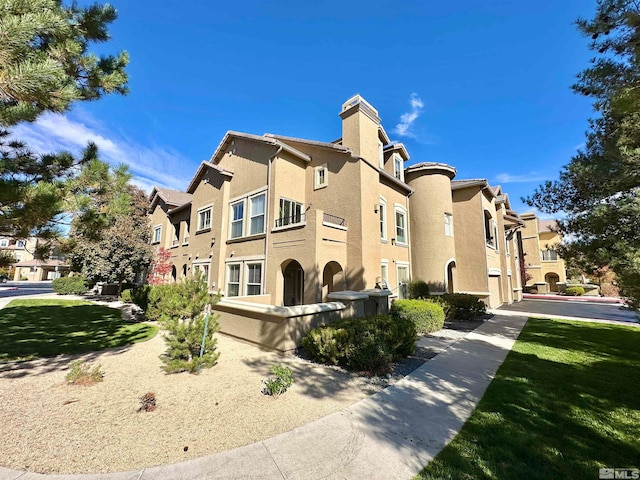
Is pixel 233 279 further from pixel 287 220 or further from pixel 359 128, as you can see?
pixel 359 128

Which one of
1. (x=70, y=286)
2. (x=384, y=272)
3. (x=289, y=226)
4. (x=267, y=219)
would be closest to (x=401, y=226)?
(x=384, y=272)

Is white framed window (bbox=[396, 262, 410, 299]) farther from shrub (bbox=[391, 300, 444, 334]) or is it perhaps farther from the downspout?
the downspout

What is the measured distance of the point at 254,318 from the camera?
934 centimetres

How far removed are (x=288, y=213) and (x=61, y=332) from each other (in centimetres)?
1084

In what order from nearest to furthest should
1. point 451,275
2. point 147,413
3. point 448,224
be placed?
point 147,413, point 448,224, point 451,275

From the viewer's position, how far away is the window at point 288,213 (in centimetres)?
1450

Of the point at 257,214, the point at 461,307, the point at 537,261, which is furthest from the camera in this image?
the point at 537,261

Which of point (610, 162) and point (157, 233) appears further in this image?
point (157, 233)

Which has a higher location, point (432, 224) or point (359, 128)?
point (359, 128)

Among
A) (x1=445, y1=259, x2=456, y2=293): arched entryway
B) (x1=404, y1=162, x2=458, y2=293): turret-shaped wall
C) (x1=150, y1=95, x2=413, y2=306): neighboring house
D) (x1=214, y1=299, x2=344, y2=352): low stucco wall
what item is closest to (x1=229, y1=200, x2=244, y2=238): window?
(x1=150, y1=95, x2=413, y2=306): neighboring house

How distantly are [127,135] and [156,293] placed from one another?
12.4m

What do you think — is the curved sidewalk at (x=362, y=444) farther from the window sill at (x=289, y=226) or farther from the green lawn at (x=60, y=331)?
the window sill at (x=289, y=226)

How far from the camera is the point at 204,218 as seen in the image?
20.0 meters

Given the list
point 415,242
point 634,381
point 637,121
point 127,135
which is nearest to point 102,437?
point 634,381
